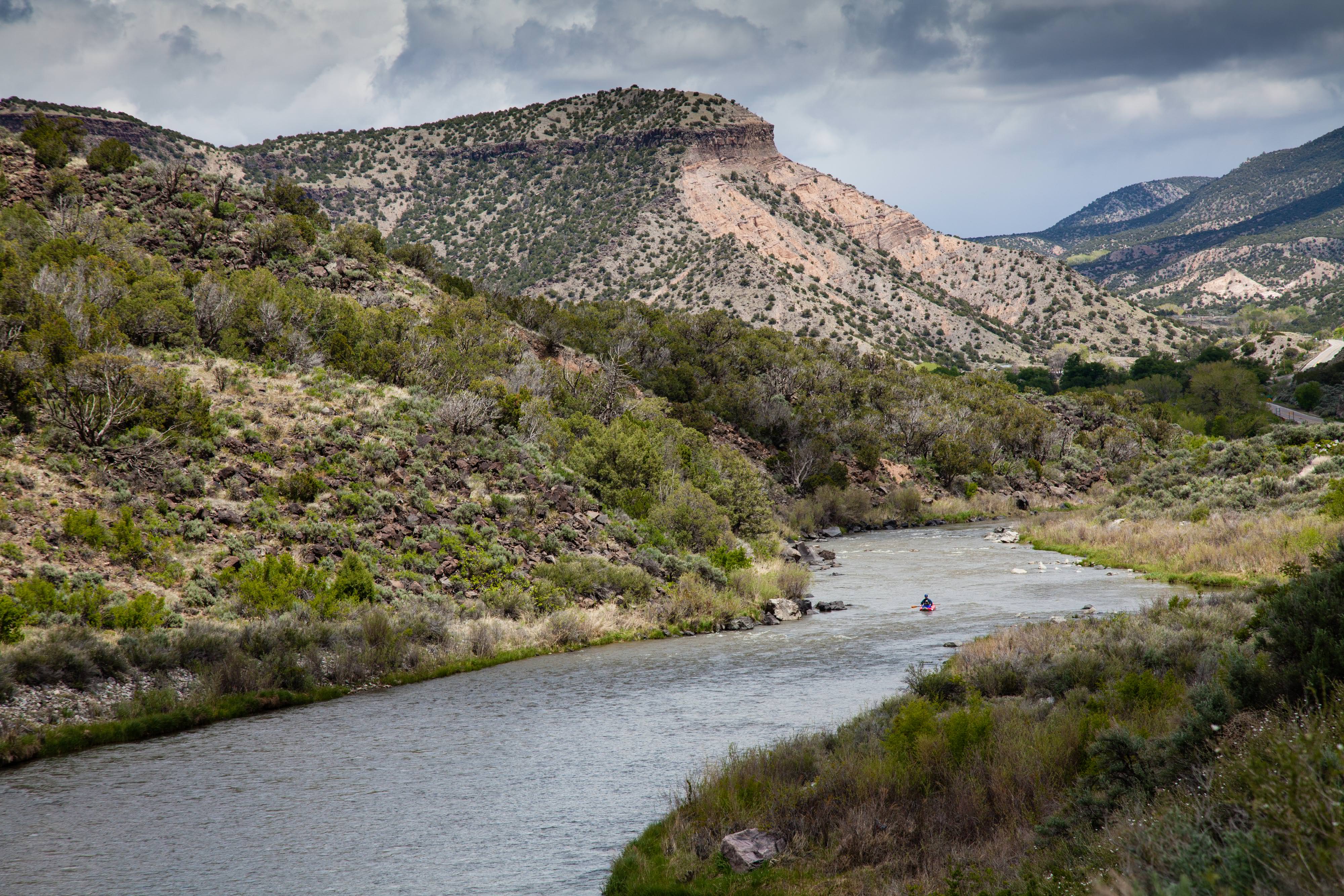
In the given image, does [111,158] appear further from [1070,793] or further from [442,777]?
[1070,793]

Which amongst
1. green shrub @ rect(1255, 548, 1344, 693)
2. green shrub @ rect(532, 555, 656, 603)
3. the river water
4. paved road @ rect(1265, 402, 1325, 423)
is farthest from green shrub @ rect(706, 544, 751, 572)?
paved road @ rect(1265, 402, 1325, 423)

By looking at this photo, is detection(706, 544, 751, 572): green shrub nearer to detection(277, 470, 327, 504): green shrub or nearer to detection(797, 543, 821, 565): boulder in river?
detection(797, 543, 821, 565): boulder in river

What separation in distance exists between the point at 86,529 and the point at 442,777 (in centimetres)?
1324

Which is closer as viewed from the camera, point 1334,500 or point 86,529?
point 86,529

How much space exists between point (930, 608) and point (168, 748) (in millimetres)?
22782

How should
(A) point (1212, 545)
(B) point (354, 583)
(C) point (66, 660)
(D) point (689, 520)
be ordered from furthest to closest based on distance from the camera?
(D) point (689, 520), (A) point (1212, 545), (B) point (354, 583), (C) point (66, 660)

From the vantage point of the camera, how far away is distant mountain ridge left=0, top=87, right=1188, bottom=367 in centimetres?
11100

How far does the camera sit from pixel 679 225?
121 meters

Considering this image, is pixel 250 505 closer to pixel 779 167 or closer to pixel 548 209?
pixel 548 209

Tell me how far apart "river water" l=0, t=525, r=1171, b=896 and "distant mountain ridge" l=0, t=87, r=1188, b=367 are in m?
83.9

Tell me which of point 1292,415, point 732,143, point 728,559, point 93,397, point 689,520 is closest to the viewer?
point 93,397

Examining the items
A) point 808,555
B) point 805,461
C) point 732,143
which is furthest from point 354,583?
point 732,143

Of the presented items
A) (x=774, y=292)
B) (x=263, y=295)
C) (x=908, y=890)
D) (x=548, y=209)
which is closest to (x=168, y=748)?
(x=908, y=890)

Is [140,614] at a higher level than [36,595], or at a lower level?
lower
